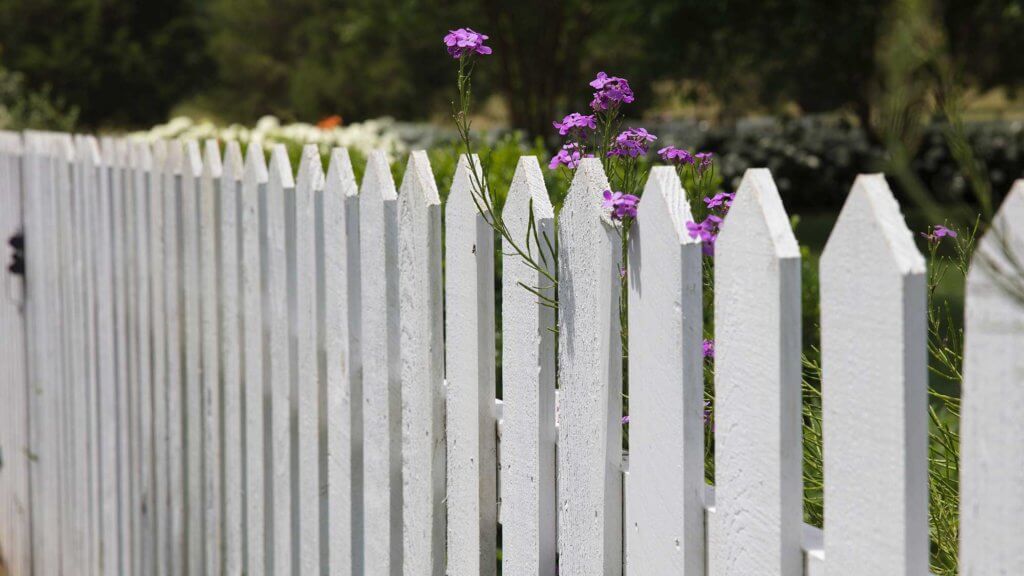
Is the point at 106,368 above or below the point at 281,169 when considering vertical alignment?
below

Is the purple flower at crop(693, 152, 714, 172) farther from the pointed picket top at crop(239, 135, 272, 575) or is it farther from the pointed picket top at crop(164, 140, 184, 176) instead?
the pointed picket top at crop(164, 140, 184, 176)

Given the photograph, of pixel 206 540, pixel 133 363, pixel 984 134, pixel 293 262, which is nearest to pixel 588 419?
pixel 293 262

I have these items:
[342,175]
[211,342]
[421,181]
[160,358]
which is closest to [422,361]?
[421,181]

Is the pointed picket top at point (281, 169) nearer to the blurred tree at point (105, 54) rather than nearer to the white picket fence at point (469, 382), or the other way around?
the white picket fence at point (469, 382)

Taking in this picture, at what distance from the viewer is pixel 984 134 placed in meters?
18.4

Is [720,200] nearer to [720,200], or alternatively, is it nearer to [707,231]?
[720,200]

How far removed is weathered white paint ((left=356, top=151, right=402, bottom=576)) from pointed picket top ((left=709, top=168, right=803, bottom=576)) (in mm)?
814

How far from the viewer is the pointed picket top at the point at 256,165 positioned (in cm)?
246

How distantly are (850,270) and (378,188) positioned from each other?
105cm

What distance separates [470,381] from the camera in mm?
1774

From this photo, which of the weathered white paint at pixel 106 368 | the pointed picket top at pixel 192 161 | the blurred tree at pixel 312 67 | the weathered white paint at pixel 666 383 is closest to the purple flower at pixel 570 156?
the weathered white paint at pixel 666 383

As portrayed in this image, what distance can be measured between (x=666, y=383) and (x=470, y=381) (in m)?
0.49

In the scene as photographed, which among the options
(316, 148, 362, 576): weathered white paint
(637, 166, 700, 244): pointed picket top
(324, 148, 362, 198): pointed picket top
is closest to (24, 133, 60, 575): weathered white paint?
(316, 148, 362, 576): weathered white paint

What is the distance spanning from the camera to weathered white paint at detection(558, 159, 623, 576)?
1.47 meters
